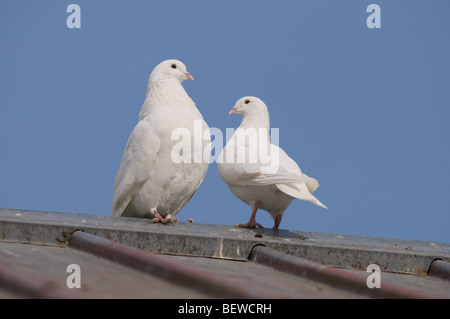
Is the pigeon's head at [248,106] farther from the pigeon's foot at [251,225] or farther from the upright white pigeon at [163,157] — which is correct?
the pigeon's foot at [251,225]

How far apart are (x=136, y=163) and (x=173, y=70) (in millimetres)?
1346

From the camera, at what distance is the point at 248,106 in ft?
26.5

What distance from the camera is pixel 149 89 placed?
7.00 meters

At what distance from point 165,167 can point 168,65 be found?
1.42 metres

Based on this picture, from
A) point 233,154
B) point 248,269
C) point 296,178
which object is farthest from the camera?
point 233,154

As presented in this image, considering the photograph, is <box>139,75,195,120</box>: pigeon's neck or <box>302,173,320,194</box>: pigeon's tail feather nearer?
<box>302,173,320,194</box>: pigeon's tail feather

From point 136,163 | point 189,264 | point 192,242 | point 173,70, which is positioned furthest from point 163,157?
point 189,264

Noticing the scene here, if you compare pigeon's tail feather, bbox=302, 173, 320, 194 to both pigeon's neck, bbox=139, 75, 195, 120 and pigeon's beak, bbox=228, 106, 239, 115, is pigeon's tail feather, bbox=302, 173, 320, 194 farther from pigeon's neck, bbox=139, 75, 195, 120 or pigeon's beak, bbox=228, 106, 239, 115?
pigeon's beak, bbox=228, 106, 239, 115

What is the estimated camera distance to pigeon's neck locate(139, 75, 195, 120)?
6.73 meters

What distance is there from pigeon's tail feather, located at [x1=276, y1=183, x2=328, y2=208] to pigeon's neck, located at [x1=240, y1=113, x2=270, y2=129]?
1.88 meters

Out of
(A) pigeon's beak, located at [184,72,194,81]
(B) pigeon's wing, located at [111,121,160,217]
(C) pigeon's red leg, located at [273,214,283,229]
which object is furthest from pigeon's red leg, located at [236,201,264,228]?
(A) pigeon's beak, located at [184,72,194,81]
